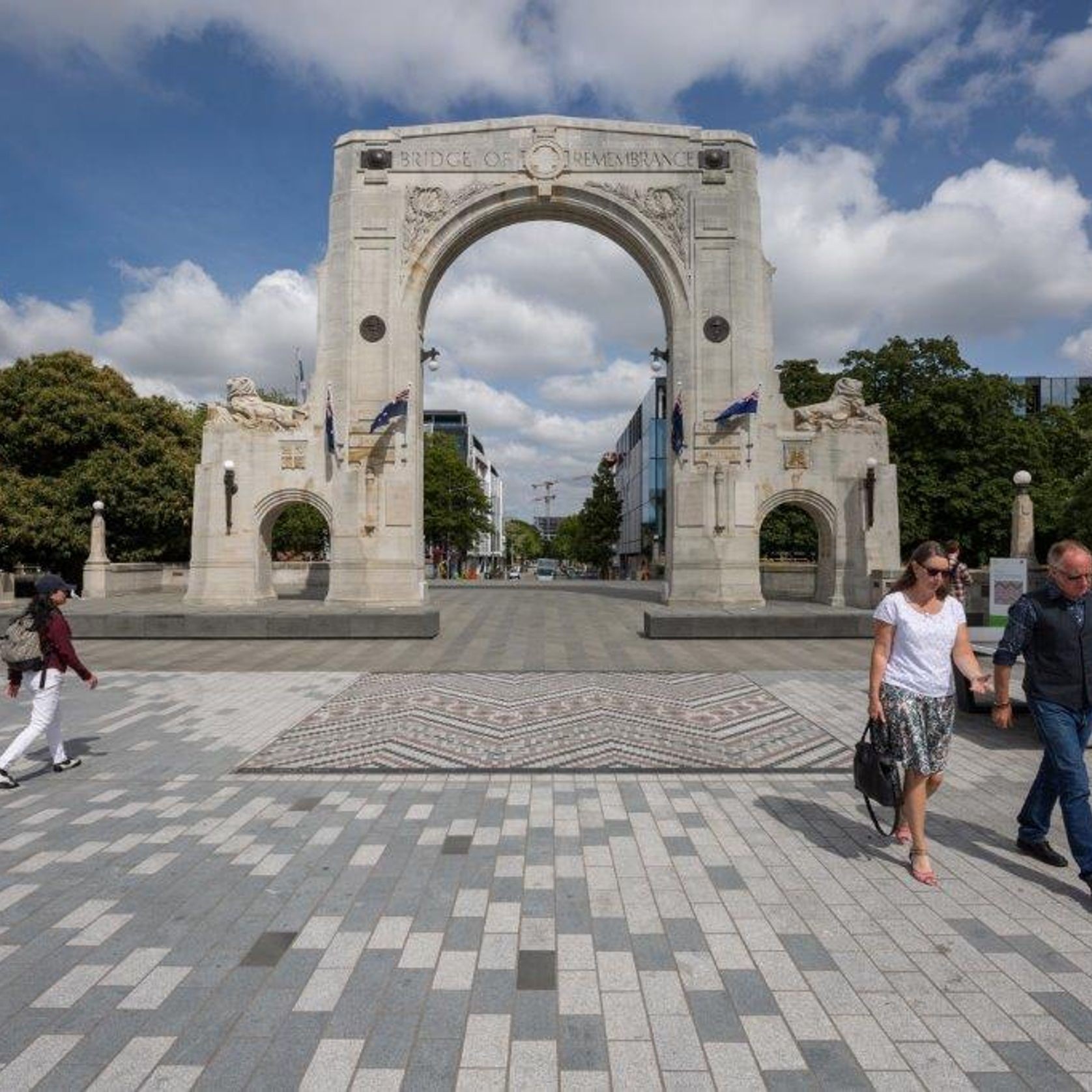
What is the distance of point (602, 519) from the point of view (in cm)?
6300

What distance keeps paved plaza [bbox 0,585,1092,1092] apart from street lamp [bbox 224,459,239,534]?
12.6 m

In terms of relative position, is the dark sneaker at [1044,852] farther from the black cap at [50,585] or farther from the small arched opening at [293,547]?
the small arched opening at [293,547]

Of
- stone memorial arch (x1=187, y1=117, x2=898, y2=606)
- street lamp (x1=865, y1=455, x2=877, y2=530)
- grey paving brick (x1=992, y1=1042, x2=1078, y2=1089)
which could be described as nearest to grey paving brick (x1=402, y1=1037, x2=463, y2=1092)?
grey paving brick (x1=992, y1=1042, x2=1078, y2=1089)

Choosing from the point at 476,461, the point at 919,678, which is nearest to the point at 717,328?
the point at 919,678

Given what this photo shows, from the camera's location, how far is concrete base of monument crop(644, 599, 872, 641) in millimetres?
14695

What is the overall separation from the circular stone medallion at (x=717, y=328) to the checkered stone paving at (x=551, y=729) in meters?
12.2

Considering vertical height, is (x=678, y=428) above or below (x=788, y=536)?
above

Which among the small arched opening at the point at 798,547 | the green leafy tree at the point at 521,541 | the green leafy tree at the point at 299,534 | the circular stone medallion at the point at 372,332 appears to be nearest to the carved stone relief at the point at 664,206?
the circular stone medallion at the point at 372,332

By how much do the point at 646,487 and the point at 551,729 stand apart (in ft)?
167

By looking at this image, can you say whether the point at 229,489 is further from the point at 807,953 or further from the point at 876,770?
the point at 807,953

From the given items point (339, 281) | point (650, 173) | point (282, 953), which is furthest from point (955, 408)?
point (282, 953)

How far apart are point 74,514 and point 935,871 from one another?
2965cm

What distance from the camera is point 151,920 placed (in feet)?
12.6

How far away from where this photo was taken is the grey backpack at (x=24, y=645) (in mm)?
6105
